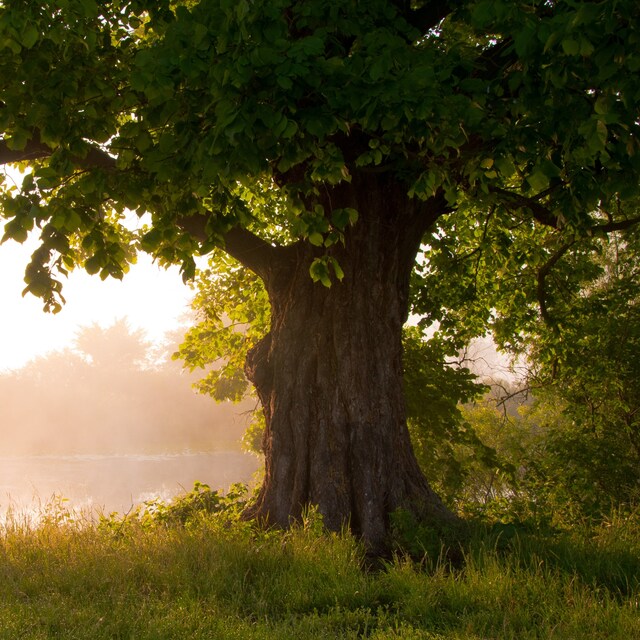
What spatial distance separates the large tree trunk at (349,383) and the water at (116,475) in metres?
15.5

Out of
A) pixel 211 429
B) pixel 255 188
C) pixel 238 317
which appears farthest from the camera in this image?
pixel 211 429

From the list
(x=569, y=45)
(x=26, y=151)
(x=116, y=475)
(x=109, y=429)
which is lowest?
(x=116, y=475)

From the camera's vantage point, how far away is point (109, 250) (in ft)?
22.8

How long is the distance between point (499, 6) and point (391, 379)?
451 cm

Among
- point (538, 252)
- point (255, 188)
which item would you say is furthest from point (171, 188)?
point (538, 252)

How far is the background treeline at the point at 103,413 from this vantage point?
4634 centimetres

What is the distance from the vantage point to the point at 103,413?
51.0 meters

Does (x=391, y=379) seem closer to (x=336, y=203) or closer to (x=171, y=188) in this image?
(x=336, y=203)

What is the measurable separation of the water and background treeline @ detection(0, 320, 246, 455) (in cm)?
395

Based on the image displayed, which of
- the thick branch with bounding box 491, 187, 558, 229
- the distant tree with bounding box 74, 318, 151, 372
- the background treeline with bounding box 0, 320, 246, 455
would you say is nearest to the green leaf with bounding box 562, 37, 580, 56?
the thick branch with bounding box 491, 187, 558, 229

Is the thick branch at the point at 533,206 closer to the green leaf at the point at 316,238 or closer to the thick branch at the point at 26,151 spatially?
the green leaf at the point at 316,238

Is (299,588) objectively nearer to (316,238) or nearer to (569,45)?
(316,238)

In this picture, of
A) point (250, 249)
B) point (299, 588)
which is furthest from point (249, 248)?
point (299, 588)

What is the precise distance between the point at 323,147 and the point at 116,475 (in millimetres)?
29934
